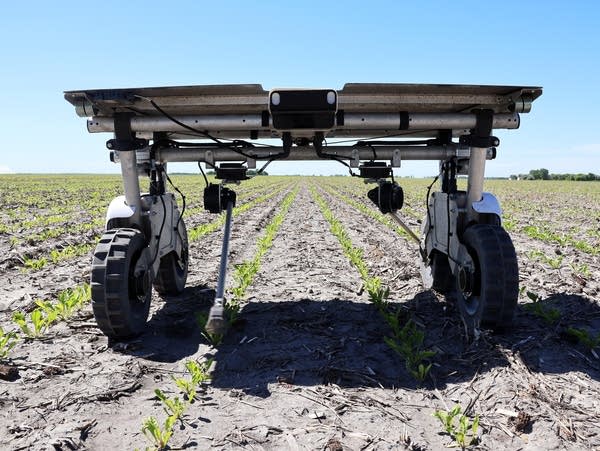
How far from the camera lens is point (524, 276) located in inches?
234

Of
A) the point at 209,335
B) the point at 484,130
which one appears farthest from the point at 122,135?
the point at 484,130

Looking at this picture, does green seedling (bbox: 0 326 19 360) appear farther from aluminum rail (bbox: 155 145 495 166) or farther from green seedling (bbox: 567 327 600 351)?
green seedling (bbox: 567 327 600 351)

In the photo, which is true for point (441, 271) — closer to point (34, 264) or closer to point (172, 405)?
point (172, 405)

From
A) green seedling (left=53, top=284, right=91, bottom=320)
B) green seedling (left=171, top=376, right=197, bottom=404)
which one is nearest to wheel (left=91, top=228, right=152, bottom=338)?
green seedling (left=171, top=376, right=197, bottom=404)

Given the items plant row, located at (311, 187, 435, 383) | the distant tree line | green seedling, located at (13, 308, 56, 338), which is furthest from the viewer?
the distant tree line

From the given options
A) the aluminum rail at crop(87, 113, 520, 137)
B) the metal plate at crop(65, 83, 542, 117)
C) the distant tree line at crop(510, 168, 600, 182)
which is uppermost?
the metal plate at crop(65, 83, 542, 117)

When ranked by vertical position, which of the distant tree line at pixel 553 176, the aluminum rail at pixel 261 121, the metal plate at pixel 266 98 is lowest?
the distant tree line at pixel 553 176

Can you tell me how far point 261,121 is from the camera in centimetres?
383

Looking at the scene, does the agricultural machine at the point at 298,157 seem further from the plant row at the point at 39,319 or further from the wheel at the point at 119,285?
the plant row at the point at 39,319

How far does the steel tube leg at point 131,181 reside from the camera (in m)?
3.95

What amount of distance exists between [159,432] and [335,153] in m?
3.00

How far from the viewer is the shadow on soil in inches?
118

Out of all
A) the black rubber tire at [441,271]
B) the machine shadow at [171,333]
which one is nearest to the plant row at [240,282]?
the machine shadow at [171,333]

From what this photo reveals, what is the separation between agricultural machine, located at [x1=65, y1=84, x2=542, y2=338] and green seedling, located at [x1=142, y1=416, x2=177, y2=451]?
3.35ft
